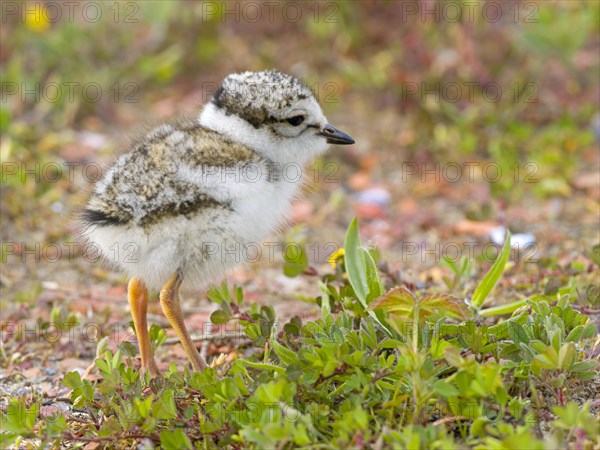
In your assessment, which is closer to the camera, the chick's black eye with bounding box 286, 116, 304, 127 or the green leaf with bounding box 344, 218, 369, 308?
the green leaf with bounding box 344, 218, 369, 308

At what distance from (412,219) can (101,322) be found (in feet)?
6.02

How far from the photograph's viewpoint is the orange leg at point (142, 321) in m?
3.11

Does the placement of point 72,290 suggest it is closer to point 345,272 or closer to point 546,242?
point 345,272

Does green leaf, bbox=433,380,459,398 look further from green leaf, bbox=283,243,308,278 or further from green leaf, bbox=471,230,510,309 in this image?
green leaf, bbox=283,243,308,278

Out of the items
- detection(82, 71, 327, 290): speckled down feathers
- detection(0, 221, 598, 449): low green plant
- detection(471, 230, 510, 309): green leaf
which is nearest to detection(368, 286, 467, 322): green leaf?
detection(0, 221, 598, 449): low green plant

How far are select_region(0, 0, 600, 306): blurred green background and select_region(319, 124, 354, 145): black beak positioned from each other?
96 cm

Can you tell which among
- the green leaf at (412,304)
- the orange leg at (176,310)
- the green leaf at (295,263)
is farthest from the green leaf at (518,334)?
the orange leg at (176,310)

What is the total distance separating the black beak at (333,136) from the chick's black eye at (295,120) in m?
0.13

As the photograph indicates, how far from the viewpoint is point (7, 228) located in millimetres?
4418

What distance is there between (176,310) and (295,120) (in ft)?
2.65

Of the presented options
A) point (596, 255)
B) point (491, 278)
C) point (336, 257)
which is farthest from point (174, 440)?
point (596, 255)

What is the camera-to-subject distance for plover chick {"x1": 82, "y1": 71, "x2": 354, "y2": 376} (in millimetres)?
2762

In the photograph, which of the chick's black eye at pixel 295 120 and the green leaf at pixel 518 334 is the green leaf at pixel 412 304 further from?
the chick's black eye at pixel 295 120

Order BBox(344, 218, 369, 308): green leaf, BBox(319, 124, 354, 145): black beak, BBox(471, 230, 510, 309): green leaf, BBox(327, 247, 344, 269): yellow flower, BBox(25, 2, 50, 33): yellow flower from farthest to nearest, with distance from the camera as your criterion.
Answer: BBox(25, 2, 50, 33): yellow flower < BBox(319, 124, 354, 145): black beak < BBox(327, 247, 344, 269): yellow flower < BBox(471, 230, 510, 309): green leaf < BBox(344, 218, 369, 308): green leaf
